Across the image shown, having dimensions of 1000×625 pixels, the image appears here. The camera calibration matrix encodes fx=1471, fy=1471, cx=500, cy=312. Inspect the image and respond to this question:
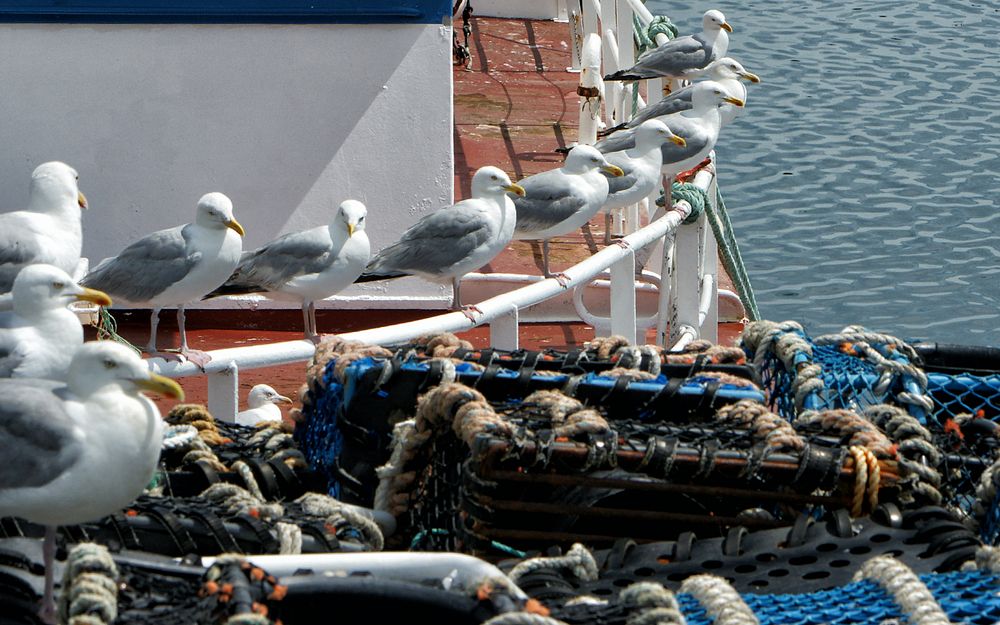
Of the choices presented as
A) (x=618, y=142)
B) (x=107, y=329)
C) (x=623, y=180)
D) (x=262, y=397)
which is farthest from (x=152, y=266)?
(x=618, y=142)

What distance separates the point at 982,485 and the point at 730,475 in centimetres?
49

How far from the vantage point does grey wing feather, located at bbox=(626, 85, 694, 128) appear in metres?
9.54

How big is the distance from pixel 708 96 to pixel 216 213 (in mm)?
4397

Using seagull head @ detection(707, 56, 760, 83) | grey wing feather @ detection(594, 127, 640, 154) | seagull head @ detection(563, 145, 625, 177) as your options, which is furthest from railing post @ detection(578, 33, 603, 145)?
seagull head @ detection(707, 56, 760, 83)

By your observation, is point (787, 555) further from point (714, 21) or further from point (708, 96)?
point (714, 21)

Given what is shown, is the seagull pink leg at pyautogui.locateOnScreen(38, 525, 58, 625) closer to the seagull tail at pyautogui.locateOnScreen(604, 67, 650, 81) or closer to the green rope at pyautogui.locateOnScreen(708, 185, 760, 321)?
the green rope at pyautogui.locateOnScreen(708, 185, 760, 321)

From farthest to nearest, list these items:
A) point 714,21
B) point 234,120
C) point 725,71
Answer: point 714,21
point 725,71
point 234,120

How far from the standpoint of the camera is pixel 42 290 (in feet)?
14.4

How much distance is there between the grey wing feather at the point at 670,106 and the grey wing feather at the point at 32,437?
7.32 meters

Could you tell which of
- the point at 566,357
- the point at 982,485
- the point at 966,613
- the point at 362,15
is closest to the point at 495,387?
the point at 566,357

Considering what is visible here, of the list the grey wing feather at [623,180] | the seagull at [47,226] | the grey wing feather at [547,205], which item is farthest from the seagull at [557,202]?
the seagull at [47,226]

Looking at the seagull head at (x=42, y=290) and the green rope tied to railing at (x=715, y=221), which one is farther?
the green rope tied to railing at (x=715, y=221)

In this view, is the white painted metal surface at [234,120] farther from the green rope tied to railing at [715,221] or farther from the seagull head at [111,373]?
the seagull head at [111,373]

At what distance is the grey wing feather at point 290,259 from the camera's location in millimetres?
6281
